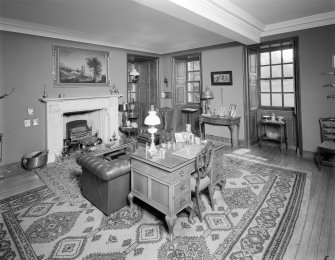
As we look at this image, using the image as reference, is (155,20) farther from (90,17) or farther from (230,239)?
(230,239)

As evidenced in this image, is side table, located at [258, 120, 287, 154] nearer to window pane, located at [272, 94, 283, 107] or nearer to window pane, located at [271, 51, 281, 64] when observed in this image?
window pane, located at [272, 94, 283, 107]

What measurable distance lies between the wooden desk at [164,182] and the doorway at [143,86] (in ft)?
19.4

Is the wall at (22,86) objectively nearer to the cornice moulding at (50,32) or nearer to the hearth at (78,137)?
the cornice moulding at (50,32)

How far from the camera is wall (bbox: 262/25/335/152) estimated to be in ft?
17.1

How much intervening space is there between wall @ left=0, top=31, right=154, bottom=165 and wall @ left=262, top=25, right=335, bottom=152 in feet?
20.0

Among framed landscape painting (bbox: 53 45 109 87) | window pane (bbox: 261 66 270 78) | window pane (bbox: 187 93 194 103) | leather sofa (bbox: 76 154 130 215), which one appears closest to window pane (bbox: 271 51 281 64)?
window pane (bbox: 261 66 270 78)

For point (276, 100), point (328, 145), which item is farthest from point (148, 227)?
point (276, 100)

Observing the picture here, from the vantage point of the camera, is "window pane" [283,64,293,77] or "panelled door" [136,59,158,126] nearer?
"window pane" [283,64,293,77]

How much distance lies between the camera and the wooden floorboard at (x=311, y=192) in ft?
8.26

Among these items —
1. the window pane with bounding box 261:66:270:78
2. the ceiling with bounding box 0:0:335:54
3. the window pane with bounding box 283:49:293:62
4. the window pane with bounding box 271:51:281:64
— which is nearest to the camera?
the ceiling with bounding box 0:0:335:54

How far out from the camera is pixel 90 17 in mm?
4996

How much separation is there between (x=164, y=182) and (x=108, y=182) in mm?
929

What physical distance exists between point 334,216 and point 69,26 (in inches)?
257

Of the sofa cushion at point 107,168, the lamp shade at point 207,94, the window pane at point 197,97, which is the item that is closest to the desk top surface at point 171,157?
the sofa cushion at point 107,168
